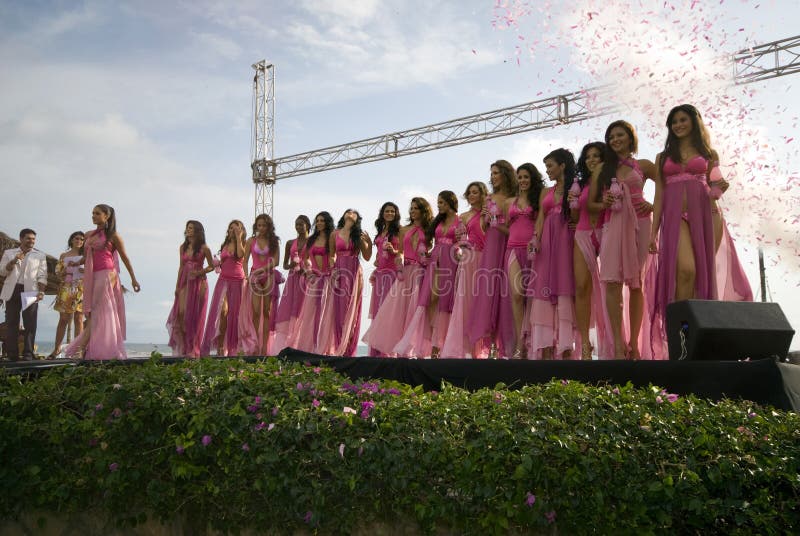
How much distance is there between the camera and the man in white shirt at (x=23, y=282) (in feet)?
28.2

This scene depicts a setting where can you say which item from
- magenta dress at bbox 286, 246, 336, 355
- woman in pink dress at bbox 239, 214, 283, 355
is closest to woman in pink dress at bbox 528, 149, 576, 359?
magenta dress at bbox 286, 246, 336, 355

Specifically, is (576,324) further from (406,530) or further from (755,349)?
(406,530)

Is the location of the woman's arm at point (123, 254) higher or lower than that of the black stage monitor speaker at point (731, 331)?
higher

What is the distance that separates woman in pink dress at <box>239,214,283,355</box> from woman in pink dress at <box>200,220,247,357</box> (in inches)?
3.8

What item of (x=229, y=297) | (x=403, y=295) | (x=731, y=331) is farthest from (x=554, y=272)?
(x=229, y=297)

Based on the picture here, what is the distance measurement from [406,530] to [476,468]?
1.29 ft

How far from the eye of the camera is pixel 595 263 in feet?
18.1

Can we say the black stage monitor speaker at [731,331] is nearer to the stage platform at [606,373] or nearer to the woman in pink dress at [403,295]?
the stage platform at [606,373]

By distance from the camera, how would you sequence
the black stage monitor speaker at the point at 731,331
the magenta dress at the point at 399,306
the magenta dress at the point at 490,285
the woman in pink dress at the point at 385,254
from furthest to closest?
the woman in pink dress at the point at 385,254 → the magenta dress at the point at 399,306 → the magenta dress at the point at 490,285 → the black stage monitor speaker at the point at 731,331

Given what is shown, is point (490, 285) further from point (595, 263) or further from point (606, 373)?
point (606, 373)

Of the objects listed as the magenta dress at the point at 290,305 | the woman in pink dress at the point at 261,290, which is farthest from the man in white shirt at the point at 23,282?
the magenta dress at the point at 290,305

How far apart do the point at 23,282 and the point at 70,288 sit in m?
1.70

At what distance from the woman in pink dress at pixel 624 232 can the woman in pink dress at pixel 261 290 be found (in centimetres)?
462

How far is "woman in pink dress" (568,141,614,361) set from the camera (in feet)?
17.8
